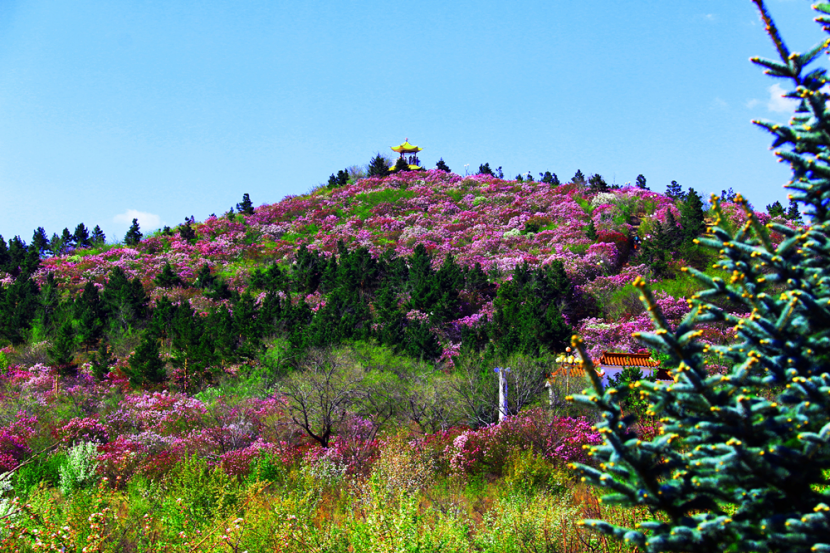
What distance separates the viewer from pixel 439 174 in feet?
226

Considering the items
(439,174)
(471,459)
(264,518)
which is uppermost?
(439,174)

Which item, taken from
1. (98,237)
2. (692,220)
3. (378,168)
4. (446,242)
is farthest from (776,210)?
(98,237)

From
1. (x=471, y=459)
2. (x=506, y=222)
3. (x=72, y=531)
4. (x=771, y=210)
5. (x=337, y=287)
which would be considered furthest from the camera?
(x=506, y=222)

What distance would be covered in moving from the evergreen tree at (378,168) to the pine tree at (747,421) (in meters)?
69.1

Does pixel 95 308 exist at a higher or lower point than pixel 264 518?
higher

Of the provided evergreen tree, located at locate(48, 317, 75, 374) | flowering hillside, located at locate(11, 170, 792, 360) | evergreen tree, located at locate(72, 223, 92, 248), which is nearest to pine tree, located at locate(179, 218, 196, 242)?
flowering hillside, located at locate(11, 170, 792, 360)

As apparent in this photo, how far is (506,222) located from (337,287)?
20.5 metres

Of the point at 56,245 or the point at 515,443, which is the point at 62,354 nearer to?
the point at 515,443

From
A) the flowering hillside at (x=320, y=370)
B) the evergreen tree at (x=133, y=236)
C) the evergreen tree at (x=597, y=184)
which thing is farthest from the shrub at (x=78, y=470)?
the evergreen tree at (x=597, y=184)

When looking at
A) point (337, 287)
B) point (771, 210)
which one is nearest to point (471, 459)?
point (337, 287)

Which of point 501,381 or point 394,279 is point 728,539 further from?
point 394,279

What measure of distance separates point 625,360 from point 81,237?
4588 cm

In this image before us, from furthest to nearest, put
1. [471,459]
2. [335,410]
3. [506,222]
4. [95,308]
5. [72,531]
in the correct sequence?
1. [506,222]
2. [95,308]
3. [335,410]
4. [471,459]
5. [72,531]

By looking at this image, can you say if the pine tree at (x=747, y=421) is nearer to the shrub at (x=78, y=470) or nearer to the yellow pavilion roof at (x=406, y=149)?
the shrub at (x=78, y=470)
